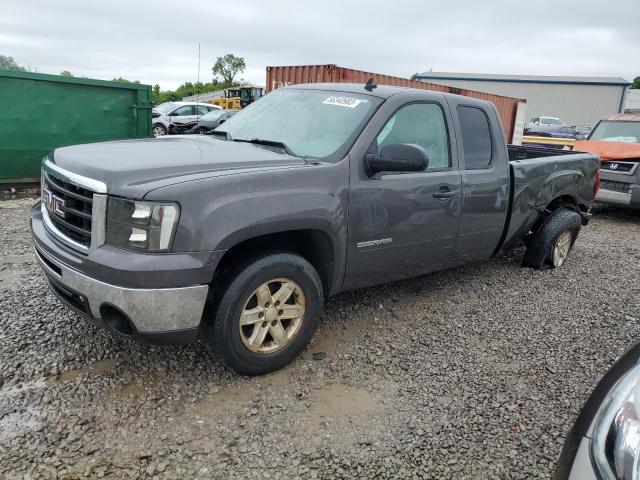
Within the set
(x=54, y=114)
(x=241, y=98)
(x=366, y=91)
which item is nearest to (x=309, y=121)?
(x=366, y=91)

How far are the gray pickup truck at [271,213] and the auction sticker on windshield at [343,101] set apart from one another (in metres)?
0.02

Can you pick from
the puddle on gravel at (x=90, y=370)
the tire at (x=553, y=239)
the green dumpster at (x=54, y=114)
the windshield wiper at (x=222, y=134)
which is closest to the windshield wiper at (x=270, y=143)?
the windshield wiper at (x=222, y=134)

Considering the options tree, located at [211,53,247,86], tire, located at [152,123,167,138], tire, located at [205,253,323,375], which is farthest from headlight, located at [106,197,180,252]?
tree, located at [211,53,247,86]

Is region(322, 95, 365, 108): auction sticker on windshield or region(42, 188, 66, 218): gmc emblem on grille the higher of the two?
region(322, 95, 365, 108): auction sticker on windshield

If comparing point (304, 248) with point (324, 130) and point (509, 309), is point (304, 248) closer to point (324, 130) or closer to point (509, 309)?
point (324, 130)

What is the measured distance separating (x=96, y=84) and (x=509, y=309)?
7.13m

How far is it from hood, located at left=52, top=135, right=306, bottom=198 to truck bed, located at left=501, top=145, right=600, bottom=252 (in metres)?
2.41

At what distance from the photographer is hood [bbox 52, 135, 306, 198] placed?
2660mm

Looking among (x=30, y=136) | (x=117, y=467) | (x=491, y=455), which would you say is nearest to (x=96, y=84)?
(x=30, y=136)

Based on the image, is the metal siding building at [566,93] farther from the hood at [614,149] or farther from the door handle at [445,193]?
the door handle at [445,193]

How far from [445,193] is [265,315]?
5.67ft

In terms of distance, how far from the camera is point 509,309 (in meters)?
4.47

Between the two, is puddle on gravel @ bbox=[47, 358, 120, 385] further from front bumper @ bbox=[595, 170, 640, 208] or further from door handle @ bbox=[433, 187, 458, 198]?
front bumper @ bbox=[595, 170, 640, 208]

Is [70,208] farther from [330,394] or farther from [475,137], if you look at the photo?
[475,137]
